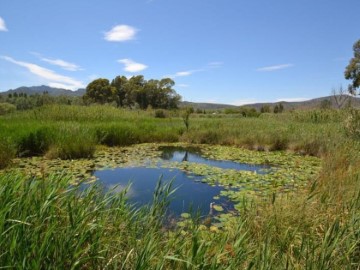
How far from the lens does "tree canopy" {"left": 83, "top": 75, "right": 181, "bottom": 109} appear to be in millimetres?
50719

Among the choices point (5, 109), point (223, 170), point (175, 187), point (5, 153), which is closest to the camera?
point (175, 187)

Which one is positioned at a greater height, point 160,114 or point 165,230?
point 160,114

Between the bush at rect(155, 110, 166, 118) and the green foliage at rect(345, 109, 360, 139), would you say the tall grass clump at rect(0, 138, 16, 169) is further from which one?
the bush at rect(155, 110, 166, 118)

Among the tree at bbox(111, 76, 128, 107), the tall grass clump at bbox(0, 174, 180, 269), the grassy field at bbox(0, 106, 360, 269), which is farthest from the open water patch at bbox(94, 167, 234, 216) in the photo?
the tree at bbox(111, 76, 128, 107)

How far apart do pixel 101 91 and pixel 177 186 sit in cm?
4915

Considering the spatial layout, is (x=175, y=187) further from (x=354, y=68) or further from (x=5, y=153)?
(x=354, y=68)

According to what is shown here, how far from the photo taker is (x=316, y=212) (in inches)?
133

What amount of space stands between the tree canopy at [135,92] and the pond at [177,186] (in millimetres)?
42293

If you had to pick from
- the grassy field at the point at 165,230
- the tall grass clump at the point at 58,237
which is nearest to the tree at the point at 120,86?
the grassy field at the point at 165,230

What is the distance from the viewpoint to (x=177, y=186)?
6.52 meters

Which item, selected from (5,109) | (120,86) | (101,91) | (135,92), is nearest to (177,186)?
(5,109)

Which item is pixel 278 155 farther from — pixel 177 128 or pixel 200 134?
pixel 177 128

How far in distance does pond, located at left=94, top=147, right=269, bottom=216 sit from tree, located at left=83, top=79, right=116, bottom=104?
147 ft

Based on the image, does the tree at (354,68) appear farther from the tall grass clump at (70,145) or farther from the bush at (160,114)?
the tall grass clump at (70,145)
